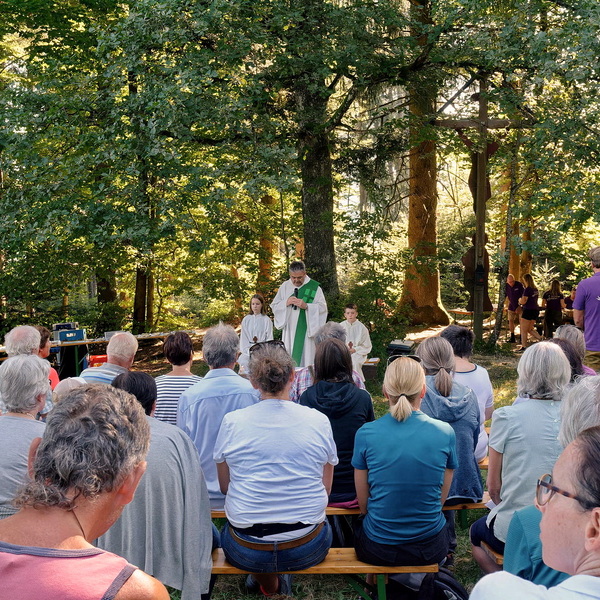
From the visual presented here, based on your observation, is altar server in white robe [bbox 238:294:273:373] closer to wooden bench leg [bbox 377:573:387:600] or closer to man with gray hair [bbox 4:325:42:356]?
man with gray hair [bbox 4:325:42:356]

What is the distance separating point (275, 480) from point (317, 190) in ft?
25.7

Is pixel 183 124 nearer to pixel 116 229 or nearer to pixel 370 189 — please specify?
pixel 116 229

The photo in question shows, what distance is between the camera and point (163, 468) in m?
3.29

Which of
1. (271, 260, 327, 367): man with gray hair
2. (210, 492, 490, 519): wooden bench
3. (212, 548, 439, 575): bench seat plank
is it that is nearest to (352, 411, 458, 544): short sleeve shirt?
(212, 548, 439, 575): bench seat plank

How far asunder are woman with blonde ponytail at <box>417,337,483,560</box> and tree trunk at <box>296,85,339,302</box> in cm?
618

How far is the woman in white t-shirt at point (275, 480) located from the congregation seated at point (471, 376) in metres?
1.46

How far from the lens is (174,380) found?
4.71m

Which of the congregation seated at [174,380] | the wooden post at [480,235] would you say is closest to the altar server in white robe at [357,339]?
the wooden post at [480,235]

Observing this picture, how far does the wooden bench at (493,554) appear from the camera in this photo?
3.59 metres

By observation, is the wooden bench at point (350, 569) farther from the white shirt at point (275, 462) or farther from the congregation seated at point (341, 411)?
the congregation seated at point (341, 411)

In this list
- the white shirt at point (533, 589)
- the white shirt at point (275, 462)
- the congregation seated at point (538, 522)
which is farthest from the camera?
the white shirt at point (275, 462)

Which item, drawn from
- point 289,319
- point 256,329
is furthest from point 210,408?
point 289,319

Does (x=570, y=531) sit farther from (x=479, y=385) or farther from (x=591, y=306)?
(x=591, y=306)

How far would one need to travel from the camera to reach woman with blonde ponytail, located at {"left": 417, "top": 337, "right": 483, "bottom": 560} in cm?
425
